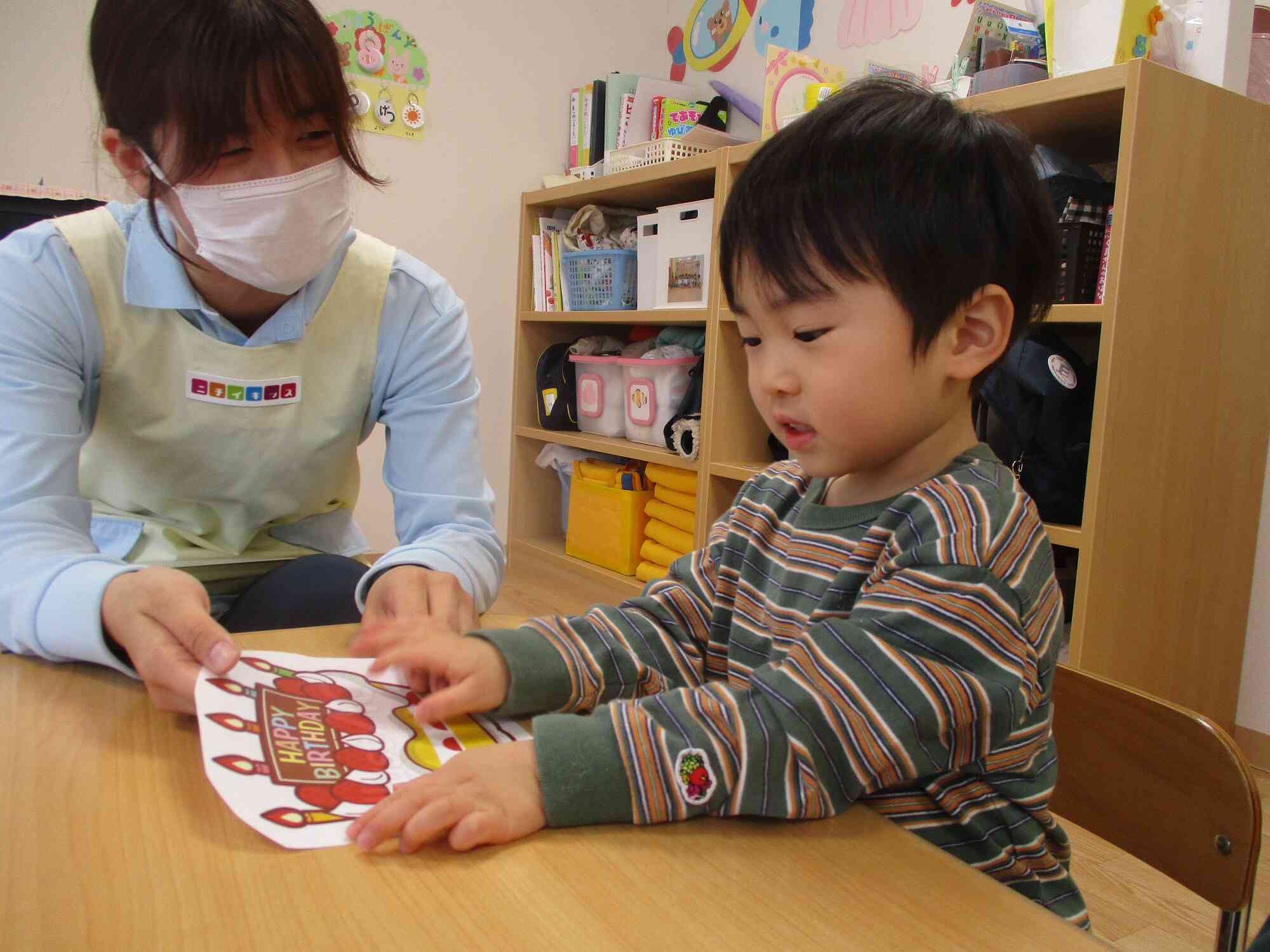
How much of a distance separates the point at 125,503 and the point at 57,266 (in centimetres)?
25

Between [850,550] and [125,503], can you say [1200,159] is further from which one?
[125,503]

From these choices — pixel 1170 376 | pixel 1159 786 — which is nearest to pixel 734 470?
pixel 1170 376

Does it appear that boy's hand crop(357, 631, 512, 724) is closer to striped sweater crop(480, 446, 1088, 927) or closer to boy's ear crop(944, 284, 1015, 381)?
striped sweater crop(480, 446, 1088, 927)

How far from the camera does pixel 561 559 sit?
2.83m

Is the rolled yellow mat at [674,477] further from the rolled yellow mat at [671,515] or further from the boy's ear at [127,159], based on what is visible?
the boy's ear at [127,159]

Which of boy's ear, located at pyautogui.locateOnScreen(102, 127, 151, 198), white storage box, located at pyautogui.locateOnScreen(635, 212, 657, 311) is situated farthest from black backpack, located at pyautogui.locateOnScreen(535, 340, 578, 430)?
boy's ear, located at pyautogui.locateOnScreen(102, 127, 151, 198)

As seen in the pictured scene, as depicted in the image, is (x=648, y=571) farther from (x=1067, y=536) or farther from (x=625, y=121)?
(x=625, y=121)

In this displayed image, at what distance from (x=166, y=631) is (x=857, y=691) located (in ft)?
1.40

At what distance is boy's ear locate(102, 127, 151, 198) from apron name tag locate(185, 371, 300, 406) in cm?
18

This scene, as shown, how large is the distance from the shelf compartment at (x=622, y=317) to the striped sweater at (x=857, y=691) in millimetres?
1643

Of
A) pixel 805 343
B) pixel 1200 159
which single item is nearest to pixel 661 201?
pixel 1200 159

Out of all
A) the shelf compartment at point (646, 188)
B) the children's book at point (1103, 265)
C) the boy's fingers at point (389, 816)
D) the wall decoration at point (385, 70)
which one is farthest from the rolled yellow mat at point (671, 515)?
the boy's fingers at point (389, 816)

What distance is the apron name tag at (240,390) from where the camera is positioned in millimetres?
918

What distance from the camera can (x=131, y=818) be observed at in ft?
1.47
